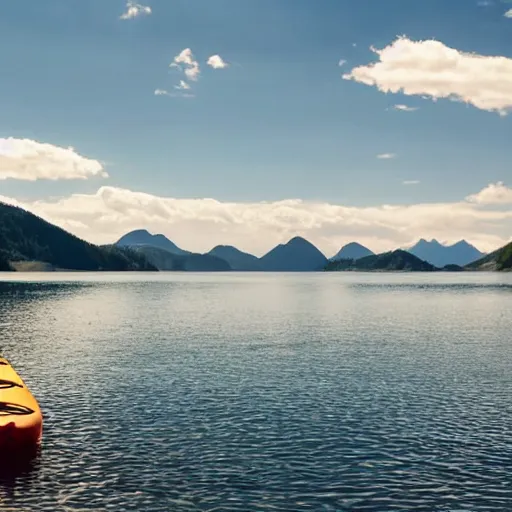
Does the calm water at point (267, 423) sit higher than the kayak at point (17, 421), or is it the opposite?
the kayak at point (17, 421)

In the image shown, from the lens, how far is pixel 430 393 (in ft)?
170

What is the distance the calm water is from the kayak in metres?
1.55

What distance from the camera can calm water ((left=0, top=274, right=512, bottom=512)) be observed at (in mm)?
28531

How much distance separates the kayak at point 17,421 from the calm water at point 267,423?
1.55 m

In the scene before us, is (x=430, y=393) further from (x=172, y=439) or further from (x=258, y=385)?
(x=172, y=439)

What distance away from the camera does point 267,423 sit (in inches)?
1633

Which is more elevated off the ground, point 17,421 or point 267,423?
point 17,421

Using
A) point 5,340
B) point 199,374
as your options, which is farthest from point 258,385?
point 5,340

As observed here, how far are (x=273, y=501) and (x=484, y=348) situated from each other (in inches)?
2452

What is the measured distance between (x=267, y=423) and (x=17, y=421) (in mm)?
16471

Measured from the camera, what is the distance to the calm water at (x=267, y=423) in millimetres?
28531

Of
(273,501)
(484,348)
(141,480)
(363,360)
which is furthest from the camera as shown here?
(484,348)

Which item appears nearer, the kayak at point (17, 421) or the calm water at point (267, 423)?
the calm water at point (267, 423)

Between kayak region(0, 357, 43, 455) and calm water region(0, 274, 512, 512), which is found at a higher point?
kayak region(0, 357, 43, 455)
